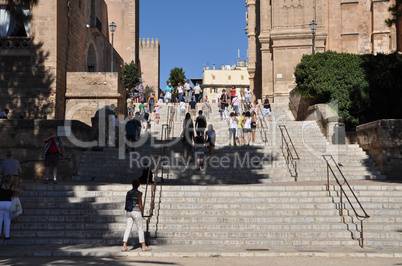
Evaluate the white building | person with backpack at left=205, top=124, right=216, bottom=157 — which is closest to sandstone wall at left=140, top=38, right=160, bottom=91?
the white building

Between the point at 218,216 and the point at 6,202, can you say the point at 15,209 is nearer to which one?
the point at 6,202

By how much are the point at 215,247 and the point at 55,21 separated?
16.9 meters

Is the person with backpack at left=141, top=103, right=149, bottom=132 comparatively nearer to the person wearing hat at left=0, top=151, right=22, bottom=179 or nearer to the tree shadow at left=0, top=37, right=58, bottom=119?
the tree shadow at left=0, top=37, right=58, bottom=119

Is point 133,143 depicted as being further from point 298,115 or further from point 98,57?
point 98,57

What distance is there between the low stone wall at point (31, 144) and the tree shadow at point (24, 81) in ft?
26.3

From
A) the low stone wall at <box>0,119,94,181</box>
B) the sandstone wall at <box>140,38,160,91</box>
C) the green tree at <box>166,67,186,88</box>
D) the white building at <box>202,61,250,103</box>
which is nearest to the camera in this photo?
the low stone wall at <box>0,119,94,181</box>

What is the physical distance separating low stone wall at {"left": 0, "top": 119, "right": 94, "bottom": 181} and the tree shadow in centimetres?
801

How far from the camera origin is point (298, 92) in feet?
77.8

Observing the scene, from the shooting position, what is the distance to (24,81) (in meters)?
22.6

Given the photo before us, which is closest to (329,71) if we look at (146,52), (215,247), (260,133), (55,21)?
(260,133)

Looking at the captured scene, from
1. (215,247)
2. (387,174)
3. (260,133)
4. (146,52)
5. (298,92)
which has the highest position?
→ (146,52)

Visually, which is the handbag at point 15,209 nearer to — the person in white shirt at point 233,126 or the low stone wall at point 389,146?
the person in white shirt at point 233,126

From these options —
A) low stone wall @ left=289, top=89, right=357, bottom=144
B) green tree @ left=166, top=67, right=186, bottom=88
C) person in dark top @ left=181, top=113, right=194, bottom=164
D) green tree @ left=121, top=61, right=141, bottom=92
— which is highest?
green tree @ left=166, top=67, right=186, bottom=88

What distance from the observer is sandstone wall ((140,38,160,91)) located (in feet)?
222
